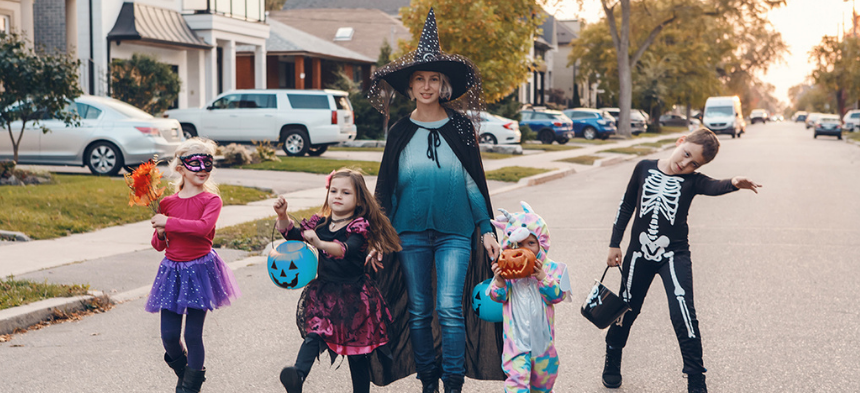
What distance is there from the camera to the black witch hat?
406 cm

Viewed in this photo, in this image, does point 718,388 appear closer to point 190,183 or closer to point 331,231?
point 331,231

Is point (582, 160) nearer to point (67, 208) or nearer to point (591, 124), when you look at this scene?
point (67, 208)

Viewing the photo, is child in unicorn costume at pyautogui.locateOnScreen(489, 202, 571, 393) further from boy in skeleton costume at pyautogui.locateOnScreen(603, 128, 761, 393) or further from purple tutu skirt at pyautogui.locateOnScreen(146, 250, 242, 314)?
purple tutu skirt at pyautogui.locateOnScreen(146, 250, 242, 314)

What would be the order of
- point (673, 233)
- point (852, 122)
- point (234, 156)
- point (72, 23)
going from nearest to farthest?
point (673, 233) → point (234, 156) → point (72, 23) → point (852, 122)

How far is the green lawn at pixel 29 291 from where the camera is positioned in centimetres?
628

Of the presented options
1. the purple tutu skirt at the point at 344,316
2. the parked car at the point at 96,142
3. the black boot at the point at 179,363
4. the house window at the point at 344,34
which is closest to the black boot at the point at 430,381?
the purple tutu skirt at the point at 344,316

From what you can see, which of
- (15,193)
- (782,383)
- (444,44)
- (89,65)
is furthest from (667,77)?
(782,383)

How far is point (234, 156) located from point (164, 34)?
10.3 m

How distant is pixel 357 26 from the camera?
49.9 metres

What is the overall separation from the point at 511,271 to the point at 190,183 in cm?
167

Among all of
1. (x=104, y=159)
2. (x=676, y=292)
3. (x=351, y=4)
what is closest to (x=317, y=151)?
→ (x=104, y=159)

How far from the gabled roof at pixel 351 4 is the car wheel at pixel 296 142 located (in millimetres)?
38053

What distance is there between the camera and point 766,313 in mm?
6379

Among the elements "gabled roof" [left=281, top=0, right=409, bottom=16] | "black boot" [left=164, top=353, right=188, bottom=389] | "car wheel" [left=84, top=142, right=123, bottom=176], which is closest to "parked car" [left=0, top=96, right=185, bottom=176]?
"car wheel" [left=84, top=142, right=123, bottom=176]
